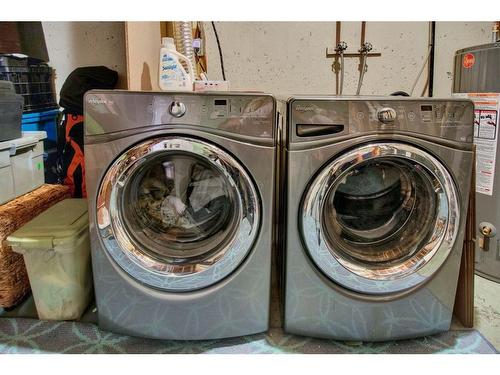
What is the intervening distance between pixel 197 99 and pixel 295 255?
24.0 inches

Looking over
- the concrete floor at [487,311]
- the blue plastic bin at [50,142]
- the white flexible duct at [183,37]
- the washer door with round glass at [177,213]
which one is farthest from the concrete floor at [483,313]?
the white flexible duct at [183,37]

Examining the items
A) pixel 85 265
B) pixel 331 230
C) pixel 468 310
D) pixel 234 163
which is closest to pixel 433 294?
pixel 468 310

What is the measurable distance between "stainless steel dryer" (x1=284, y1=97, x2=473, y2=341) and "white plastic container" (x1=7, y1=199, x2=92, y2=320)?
802 mm

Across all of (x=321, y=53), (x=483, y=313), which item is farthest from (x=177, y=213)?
(x=321, y=53)

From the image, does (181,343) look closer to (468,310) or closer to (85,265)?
(85,265)

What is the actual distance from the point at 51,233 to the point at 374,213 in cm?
121

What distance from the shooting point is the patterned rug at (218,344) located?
1.38 m

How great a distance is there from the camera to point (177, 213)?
147 centimetres

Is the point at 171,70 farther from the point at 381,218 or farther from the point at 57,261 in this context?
the point at 381,218

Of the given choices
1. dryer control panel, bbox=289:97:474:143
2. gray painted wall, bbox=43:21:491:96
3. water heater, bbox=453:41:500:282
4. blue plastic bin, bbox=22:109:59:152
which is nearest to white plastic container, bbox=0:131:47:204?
blue plastic bin, bbox=22:109:59:152

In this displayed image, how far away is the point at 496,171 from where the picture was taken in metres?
1.74

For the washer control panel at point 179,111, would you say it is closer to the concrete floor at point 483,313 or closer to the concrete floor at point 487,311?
the concrete floor at point 483,313

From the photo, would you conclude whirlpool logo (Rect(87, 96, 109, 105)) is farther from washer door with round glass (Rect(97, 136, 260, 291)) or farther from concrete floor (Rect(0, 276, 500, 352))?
concrete floor (Rect(0, 276, 500, 352))

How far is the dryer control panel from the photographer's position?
1247 mm
